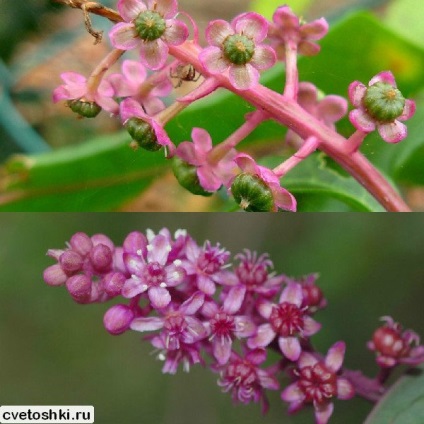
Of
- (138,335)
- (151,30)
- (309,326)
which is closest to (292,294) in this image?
(309,326)

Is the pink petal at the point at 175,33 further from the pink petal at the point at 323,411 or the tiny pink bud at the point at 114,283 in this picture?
the pink petal at the point at 323,411

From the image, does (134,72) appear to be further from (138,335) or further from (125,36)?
(138,335)

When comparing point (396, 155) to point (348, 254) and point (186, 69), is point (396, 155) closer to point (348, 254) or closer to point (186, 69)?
point (348, 254)

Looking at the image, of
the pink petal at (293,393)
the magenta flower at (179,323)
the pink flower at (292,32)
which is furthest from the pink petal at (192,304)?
the pink flower at (292,32)

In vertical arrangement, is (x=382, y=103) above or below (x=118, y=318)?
above

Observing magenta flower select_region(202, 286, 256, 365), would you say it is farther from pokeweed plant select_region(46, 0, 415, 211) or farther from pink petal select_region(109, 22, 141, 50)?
pink petal select_region(109, 22, 141, 50)
